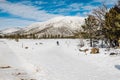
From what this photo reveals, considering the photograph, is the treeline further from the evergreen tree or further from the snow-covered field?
the snow-covered field

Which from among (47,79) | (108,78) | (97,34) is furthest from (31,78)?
(97,34)

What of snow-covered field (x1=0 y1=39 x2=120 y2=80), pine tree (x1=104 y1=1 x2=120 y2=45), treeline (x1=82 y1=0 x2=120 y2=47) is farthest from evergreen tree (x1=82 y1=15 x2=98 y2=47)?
snow-covered field (x1=0 y1=39 x2=120 y2=80)

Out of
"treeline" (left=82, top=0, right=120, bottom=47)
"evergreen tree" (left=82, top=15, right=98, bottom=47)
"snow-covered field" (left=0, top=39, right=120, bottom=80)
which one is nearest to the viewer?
"snow-covered field" (left=0, top=39, right=120, bottom=80)

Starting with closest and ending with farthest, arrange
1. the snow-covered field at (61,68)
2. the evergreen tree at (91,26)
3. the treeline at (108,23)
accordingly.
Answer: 1. the snow-covered field at (61,68)
2. the treeline at (108,23)
3. the evergreen tree at (91,26)

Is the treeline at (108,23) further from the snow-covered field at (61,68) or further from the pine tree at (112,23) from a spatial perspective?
the snow-covered field at (61,68)

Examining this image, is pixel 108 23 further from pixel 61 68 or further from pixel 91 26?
pixel 61 68

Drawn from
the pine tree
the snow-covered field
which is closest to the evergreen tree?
the pine tree

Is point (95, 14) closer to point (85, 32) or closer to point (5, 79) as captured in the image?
point (85, 32)

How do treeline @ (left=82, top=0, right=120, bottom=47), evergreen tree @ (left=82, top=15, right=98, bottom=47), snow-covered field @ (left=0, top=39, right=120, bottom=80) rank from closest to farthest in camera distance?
snow-covered field @ (left=0, top=39, right=120, bottom=80) → treeline @ (left=82, top=0, right=120, bottom=47) → evergreen tree @ (left=82, top=15, right=98, bottom=47)

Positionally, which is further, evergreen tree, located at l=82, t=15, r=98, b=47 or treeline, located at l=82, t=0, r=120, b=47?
evergreen tree, located at l=82, t=15, r=98, b=47

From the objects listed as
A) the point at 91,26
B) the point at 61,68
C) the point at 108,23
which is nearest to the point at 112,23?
the point at 108,23

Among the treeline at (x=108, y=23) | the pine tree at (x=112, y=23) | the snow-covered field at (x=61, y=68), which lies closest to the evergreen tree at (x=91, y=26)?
the treeline at (x=108, y=23)

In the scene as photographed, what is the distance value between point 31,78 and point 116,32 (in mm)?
30793

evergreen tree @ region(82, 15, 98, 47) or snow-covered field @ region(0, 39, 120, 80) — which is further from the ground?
evergreen tree @ region(82, 15, 98, 47)
